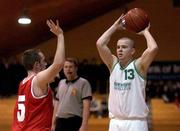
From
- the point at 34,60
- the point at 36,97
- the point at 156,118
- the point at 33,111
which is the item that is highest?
the point at 34,60

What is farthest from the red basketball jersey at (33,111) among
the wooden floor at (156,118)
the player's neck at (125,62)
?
the wooden floor at (156,118)

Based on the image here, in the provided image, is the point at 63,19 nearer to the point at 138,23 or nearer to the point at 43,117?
the point at 138,23

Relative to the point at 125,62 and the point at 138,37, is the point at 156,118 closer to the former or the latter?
the point at 138,37

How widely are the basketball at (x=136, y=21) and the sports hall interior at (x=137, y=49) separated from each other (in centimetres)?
579

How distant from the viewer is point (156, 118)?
11.1 m

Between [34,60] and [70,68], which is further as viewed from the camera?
[70,68]

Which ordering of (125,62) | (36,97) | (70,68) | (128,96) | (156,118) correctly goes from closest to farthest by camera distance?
(36,97), (128,96), (125,62), (70,68), (156,118)

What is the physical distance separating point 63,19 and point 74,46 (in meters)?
1.49

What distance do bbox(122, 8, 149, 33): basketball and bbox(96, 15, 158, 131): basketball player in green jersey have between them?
0.09 m

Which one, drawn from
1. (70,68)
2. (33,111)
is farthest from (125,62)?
(70,68)

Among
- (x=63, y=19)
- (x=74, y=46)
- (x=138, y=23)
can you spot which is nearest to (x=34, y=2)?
(x=63, y=19)

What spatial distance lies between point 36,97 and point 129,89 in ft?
3.79

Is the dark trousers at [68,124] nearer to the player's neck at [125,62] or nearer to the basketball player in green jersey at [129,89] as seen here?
the basketball player in green jersey at [129,89]

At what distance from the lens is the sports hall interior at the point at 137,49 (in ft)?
36.5
